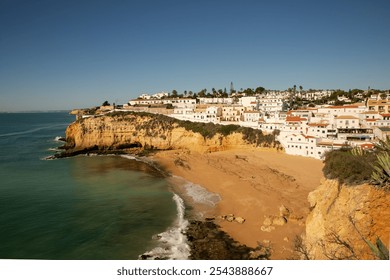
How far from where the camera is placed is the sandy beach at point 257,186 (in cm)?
1180

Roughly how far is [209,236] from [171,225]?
2126 millimetres

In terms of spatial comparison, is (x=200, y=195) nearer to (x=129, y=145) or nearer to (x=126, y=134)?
(x=129, y=145)

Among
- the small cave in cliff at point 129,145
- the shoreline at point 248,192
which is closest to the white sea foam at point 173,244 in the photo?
the shoreline at point 248,192

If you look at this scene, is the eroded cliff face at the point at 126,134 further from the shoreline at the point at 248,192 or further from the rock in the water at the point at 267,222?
the rock in the water at the point at 267,222

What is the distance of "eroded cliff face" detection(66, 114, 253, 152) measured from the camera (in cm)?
3369

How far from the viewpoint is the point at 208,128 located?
32.0 metres

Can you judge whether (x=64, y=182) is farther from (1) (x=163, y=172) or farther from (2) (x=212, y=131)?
(2) (x=212, y=131)

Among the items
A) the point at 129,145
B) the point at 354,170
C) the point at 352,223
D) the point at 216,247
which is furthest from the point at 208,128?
the point at 352,223

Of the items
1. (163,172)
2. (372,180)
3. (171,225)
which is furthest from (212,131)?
(372,180)

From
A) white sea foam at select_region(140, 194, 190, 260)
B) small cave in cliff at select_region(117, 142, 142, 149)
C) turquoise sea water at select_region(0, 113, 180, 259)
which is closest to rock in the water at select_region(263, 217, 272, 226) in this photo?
white sea foam at select_region(140, 194, 190, 260)

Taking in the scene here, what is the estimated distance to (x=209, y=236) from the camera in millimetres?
11773

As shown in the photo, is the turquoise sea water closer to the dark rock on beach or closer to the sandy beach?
the dark rock on beach
